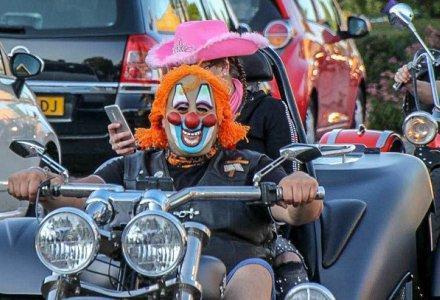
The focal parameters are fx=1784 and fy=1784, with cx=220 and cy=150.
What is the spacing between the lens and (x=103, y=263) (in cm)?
490

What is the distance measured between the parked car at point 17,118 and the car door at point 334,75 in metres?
5.90

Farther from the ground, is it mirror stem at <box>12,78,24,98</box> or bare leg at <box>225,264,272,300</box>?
bare leg at <box>225,264,272,300</box>

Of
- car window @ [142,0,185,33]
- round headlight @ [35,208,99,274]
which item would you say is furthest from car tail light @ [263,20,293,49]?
round headlight @ [35,208,99,274]

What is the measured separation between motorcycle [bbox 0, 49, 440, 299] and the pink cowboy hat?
0.37m

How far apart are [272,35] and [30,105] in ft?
18.5

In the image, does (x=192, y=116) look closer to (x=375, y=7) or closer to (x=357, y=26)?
(x=357, y=26)

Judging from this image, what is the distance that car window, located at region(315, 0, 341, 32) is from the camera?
17.5 metres

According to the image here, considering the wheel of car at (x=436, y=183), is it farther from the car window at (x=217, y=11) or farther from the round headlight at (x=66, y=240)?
the car window at (x=217, y=11)

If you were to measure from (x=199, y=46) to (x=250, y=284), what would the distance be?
1655 millimetres

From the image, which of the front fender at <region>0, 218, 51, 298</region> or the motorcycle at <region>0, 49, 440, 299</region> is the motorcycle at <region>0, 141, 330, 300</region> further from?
the front fender at <region>0, 218, 51, 298</region>

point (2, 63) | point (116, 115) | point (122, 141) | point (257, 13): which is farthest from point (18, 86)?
point (257, 13)

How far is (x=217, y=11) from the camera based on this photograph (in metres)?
13.9

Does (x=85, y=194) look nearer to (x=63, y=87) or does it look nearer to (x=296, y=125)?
(x=296, y=125)

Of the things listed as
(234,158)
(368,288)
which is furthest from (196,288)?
(368,288)
